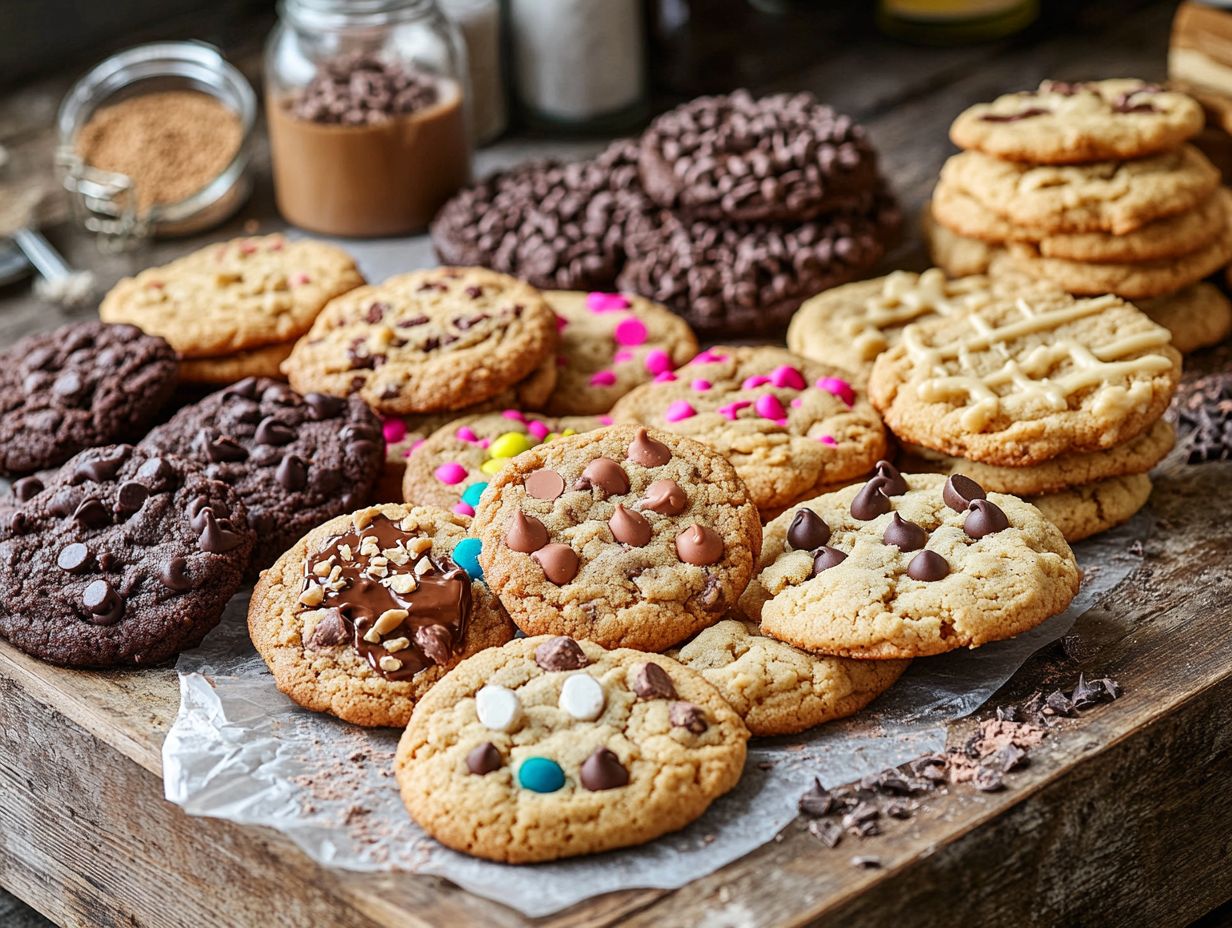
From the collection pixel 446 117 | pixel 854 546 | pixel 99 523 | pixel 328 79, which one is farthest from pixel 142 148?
pixel 854 546

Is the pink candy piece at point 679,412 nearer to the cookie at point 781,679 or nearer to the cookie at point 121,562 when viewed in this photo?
the cookie at point 781,679

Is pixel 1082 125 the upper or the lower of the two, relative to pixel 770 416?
upper

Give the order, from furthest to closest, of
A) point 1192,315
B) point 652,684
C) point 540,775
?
point 1192,315 → point 652,684 → point 540,775

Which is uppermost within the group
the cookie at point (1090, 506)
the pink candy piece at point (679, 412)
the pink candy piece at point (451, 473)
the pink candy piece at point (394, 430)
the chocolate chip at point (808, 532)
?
the chocolate chip at point (808, 532)

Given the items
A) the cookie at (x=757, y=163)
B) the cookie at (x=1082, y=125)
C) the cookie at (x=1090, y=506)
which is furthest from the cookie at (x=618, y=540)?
the cookie at (x=1082, y=125)

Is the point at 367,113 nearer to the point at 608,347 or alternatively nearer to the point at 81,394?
the point at 608,347

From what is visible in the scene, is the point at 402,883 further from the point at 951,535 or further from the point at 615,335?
the point at 615,335

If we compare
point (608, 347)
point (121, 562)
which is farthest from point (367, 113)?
point (121, 562)
